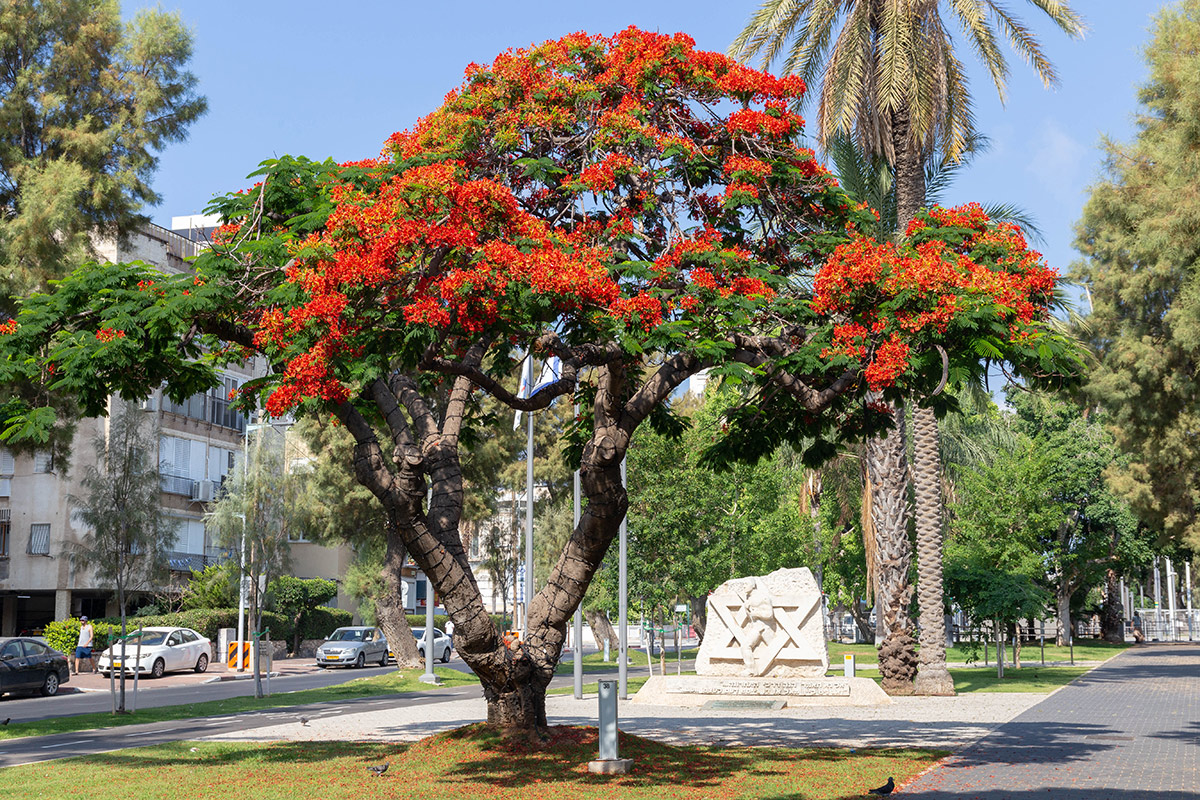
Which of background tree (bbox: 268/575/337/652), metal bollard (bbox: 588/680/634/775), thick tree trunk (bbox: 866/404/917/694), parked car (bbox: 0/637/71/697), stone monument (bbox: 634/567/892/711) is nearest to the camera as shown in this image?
metal bollard (bbox: 588/680/634/775)

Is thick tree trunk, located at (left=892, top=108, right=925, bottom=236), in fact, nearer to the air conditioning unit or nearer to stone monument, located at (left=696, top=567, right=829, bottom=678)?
stone monument, located at (left=696, top=567, right=829, bottom=678)

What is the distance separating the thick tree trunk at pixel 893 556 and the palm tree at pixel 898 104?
0.02 m

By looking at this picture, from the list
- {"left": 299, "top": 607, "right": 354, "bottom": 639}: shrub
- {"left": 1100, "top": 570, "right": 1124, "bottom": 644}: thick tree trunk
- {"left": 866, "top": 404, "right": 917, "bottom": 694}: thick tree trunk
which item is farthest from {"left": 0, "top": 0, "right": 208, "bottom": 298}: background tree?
{"left": 1100, "top": 570, "right": 1124, "bottom": 644}: thick tree trunk

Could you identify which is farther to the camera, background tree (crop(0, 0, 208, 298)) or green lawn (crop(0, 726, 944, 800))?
background tree (crop(0, 0, 208, 298))

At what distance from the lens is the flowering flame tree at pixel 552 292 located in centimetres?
1128

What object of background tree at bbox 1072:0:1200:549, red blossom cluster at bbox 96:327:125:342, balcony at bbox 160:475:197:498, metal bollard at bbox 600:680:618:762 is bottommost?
metal bollard at bbox 600:680:618:762

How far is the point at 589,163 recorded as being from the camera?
43.7ft

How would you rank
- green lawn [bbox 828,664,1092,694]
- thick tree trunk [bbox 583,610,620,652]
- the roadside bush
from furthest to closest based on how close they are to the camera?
thick tree trunk [bbox 583,610,620,652] → the roadside bush → green lawn [bbox 828,664,1092,694]

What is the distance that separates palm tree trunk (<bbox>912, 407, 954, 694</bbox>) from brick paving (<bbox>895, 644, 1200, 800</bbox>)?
103 inches

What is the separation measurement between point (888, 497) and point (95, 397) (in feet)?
56.7

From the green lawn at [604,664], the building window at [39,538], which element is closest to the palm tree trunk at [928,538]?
the green lawn at [604,664]

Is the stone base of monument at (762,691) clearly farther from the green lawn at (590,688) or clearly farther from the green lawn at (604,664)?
the green lawn at (604,664)

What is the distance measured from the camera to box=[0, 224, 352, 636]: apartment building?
135 feet

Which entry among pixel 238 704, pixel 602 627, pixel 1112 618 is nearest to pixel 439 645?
pixel 602 627
